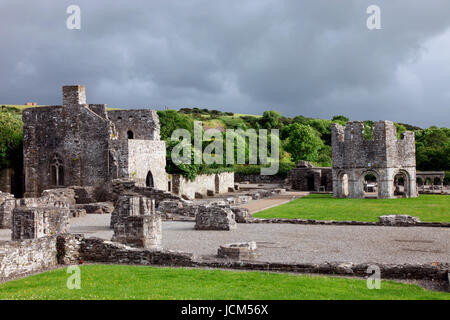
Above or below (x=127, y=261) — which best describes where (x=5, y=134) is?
above

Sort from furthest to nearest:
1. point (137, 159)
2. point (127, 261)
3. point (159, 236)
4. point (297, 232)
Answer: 1. point (137, 159)
2. point (297, 232)
3. point (159, 236)
4. point (127, 261)

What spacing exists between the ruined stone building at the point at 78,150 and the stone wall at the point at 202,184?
260 cm

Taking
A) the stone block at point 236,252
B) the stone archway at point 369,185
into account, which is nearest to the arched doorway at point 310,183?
the stone archway at point 369,185

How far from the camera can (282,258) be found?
46.9 ft

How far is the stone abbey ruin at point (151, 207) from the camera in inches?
531

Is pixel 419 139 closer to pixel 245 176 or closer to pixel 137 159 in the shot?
pixel 245 176

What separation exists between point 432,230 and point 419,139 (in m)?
63.9

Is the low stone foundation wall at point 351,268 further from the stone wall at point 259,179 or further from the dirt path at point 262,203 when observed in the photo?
the stone wall at point 259,179

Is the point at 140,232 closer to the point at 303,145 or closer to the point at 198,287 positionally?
the point at 198,287

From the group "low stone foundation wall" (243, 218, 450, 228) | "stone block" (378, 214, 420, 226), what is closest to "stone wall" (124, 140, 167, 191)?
"low stone foundation wall" (243, 218, 450, 228)

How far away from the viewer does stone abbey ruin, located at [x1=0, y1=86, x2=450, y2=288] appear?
13492mm

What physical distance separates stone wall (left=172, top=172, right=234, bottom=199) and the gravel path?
15.1 metres

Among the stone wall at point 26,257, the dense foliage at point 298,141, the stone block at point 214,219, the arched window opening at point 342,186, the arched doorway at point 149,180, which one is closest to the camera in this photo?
the stone wall at point 26,257
